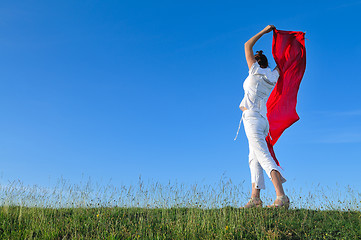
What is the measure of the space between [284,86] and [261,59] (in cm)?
112

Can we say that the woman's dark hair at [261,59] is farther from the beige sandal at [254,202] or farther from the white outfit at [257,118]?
the beige sandal at [254,202]

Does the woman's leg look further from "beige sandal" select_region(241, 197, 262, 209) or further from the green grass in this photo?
"beige sandal" select_region(241, 197, 262, 209)

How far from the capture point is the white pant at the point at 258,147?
7668 millimetres

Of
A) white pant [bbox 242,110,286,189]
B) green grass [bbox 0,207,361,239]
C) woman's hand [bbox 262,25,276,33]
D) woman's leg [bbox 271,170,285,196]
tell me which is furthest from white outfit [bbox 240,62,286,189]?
Answer: green grass [bbox 0,207,361,239]

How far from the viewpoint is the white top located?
789 centimetres

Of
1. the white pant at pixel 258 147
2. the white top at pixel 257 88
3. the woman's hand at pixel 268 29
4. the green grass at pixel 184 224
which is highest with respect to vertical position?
the woman's hand at pixel 268 29

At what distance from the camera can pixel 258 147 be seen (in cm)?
771

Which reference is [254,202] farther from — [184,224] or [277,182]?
[184,224]

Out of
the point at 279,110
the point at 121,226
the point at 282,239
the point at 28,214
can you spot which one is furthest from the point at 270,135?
the point at 28,214

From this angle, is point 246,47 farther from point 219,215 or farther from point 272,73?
point 219,215

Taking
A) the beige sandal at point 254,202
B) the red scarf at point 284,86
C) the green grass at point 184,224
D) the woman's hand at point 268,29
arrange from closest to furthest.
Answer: the green grass at point 184,224, the beige sandal at point 254,202, the woman's hand at point 268,29, the red scarf at point 284,86

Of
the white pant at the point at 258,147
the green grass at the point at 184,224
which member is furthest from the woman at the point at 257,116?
the green grass at the point at 184,224

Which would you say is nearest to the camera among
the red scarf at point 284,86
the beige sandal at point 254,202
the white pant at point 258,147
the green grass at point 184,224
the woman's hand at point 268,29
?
the green grass at point 184,224

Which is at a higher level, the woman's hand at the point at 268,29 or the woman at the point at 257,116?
the woman's hand at the point at 268,29
